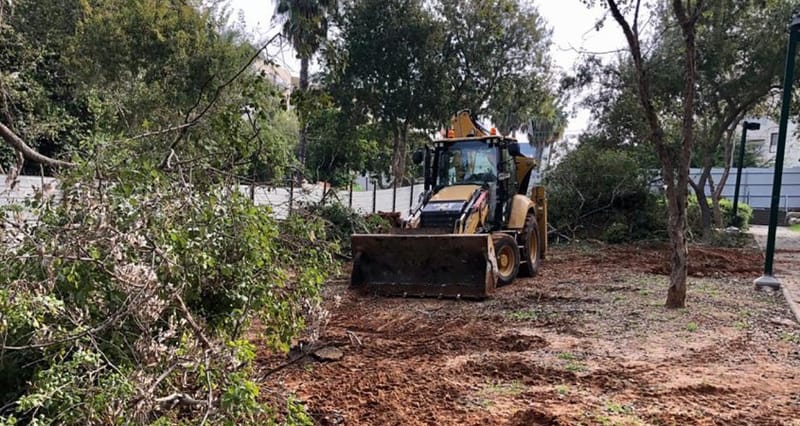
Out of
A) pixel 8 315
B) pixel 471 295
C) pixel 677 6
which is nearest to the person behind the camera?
pixel 8 315

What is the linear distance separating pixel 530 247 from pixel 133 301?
883 cm

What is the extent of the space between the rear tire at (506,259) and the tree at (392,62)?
9.83 m

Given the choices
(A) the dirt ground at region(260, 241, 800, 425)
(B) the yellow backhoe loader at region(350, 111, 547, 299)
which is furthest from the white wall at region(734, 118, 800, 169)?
(A) the dirt ground at region(260, 241, 800, 425)

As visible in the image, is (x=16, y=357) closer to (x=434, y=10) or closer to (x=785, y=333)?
(x=785, y=333)

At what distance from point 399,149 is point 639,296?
13.8m

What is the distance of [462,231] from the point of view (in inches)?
351

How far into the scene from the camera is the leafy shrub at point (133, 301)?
8.17ft

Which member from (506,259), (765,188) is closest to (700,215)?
(506,259)

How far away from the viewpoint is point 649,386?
4.66 meters

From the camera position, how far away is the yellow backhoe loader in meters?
8.38

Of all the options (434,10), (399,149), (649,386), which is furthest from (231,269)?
(399,149)

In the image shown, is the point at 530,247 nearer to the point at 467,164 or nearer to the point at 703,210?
the point at 467,164

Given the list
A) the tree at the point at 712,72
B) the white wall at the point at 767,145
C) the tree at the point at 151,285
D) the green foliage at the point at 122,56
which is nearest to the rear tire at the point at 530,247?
the green foliage at the point at 122,56

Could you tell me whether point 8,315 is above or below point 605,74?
below
